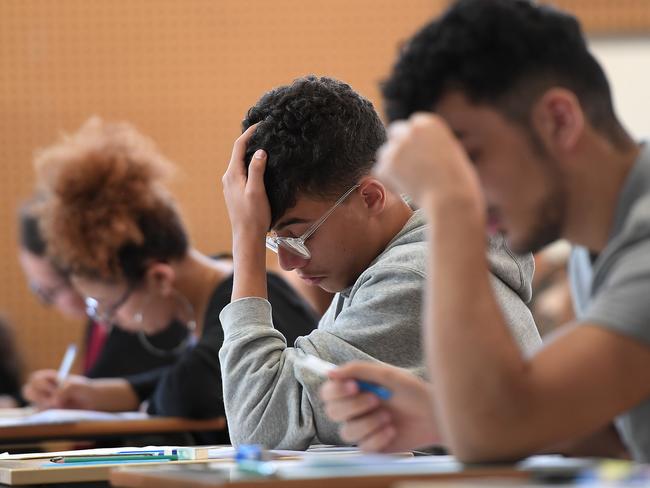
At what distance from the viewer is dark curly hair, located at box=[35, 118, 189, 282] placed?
348 centimetres

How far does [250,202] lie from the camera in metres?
2.07

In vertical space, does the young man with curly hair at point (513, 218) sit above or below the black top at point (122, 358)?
below

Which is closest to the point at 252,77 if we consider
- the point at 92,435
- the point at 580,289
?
the point at 92,435

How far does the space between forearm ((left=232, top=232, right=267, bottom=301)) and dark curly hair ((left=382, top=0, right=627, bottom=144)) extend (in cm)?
70

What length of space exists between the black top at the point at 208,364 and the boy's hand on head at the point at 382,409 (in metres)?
1.54

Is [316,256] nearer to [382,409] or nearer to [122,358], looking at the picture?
[382,409]

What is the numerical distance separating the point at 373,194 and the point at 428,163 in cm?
85

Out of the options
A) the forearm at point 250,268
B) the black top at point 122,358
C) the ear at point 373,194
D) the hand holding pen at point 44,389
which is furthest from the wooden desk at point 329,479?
the black top at point 122,358

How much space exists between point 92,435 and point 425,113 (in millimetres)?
2168

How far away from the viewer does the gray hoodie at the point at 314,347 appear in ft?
6.46

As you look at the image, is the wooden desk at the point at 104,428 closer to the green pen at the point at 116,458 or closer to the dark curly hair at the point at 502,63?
the green pen at the point at 116,458

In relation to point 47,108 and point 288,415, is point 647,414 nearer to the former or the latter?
point 288,415

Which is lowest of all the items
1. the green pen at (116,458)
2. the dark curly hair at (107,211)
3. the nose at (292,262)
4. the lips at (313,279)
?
the green pen at (116,458)

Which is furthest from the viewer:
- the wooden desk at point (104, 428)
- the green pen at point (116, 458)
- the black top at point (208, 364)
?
the wooden desk at point (104, 428)
